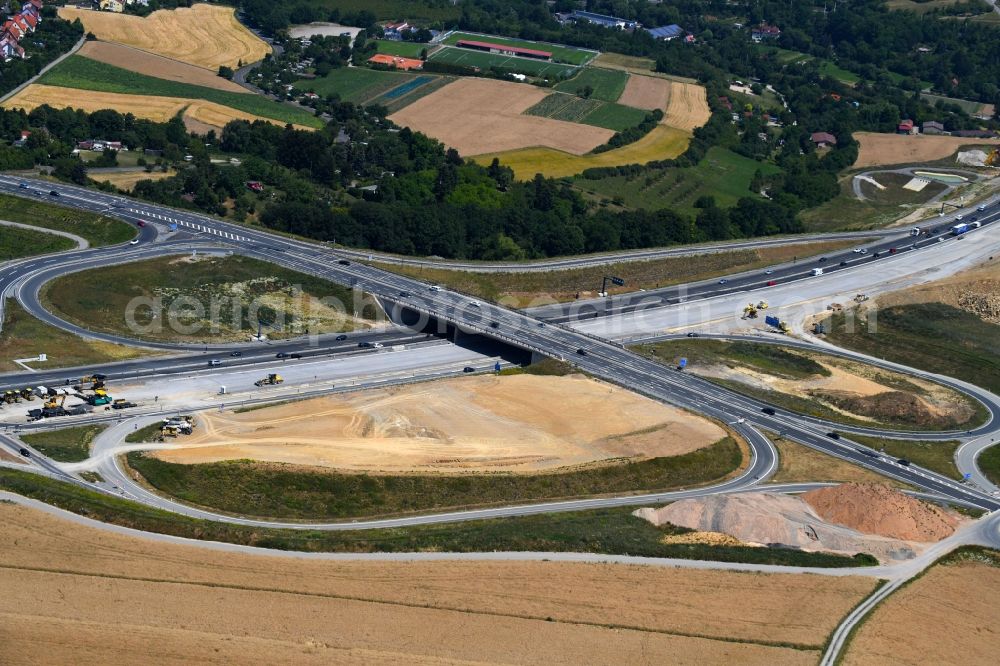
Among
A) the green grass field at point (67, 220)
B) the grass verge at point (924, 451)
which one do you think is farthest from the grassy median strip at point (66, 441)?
the grass verge at point (924, 451)

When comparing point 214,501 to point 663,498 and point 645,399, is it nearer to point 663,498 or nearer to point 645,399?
point 663,498

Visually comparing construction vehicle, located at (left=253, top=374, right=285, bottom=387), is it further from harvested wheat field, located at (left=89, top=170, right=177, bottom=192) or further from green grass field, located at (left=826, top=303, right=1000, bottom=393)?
green grass field, located at (left=826, top=303, right=1000, bottom=393)

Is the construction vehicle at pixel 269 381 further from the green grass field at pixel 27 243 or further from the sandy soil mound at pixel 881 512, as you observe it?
the sandy soil mound at pixel 881 512

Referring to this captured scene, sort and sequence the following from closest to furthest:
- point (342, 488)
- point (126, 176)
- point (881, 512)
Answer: point (881, 512)
point (342, 488)
point (126, 176)

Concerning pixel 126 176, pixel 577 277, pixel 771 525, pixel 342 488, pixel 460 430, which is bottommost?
pixel 771 525

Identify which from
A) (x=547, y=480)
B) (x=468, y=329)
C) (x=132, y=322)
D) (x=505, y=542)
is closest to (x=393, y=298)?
(x=468, y=329)

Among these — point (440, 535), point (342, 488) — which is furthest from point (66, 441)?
point (440, 535)

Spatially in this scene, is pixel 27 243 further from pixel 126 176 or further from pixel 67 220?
pixel 126 176
